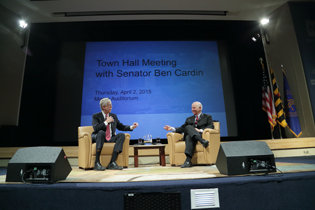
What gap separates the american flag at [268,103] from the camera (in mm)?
4348

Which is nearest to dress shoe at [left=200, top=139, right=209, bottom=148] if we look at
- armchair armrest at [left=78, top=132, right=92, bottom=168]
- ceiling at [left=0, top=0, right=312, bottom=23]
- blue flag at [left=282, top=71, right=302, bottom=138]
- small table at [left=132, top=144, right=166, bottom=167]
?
small table at [left=132, top=144, right=166, bottom=167]

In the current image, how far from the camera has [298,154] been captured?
12.9 feet

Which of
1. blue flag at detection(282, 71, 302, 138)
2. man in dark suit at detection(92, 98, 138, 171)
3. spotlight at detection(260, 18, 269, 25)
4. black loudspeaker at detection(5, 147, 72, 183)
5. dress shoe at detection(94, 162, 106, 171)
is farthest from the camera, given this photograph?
spotlight at detection(260, 18, 269, 25)

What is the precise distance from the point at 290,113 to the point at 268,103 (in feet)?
1.63

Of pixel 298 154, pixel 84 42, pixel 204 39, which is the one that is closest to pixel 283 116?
pixel 298 154

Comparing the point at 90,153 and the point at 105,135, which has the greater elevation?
the point at 105,135

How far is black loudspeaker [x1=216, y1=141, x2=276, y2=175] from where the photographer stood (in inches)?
55.7

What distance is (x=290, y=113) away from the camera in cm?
429

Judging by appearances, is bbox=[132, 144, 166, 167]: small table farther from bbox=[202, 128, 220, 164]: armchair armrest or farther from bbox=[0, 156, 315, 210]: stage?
bbox=[0, 156, 315, 210]: stage

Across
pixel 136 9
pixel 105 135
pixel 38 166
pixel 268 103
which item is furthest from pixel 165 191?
pixel 136 9

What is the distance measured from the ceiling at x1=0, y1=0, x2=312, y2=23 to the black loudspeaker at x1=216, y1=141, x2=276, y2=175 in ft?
12.8

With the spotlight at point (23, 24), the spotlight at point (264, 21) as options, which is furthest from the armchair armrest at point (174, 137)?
the spotlight at point (23, 24)

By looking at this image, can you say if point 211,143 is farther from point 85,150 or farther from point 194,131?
point 85,150

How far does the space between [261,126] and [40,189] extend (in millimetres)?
4652
